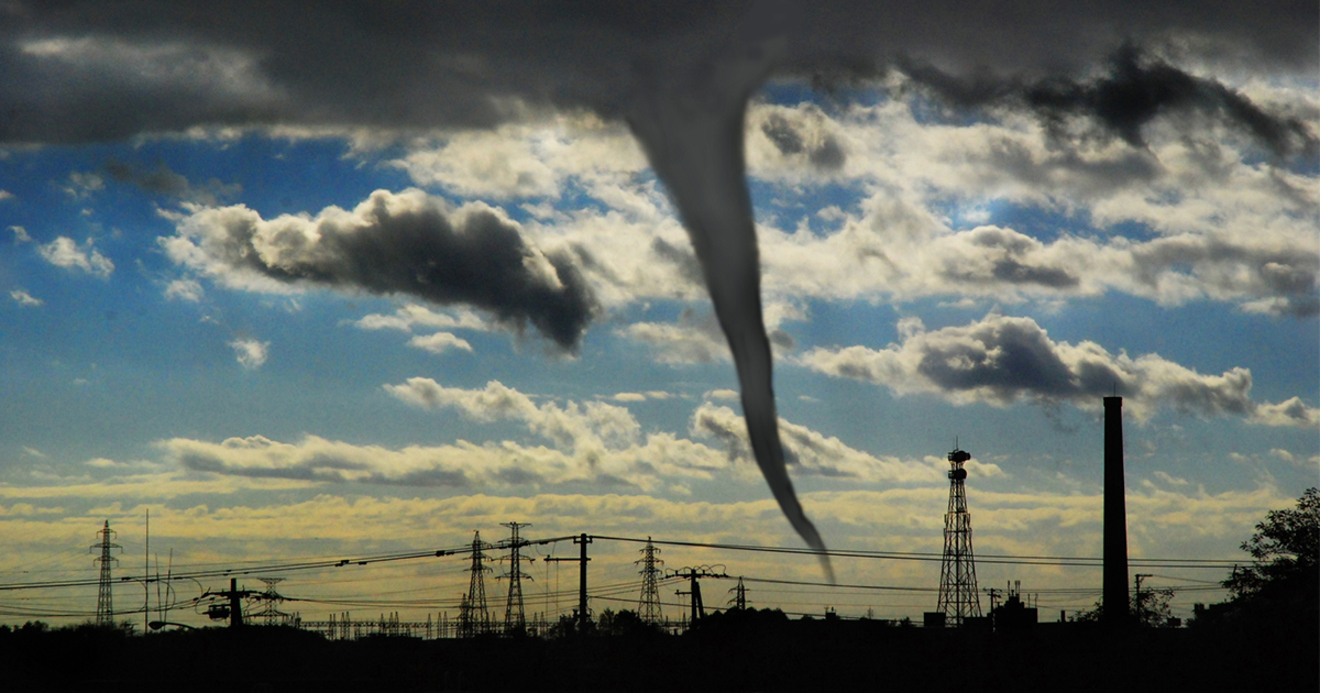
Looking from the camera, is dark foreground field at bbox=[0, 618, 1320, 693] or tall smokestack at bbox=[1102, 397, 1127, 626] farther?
tall smokestack at bbox=[1102, 397, 1127, 626]

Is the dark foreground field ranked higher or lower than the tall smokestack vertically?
lower

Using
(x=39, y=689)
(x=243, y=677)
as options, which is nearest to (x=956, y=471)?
(x=243, y=677)

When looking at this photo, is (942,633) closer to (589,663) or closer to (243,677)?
(589,663)

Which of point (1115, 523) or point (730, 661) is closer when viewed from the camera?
point (730, 661)

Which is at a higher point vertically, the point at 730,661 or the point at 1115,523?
the point at 1115,523
